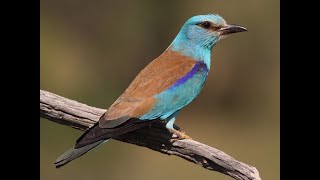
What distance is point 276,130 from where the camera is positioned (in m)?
4.98

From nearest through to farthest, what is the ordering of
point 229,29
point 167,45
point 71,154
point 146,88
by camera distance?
point 71,154
point 146,88
point 229,29
point 167,45

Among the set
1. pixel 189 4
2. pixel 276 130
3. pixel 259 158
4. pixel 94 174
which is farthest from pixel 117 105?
pixel 189 4

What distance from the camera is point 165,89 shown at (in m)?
2.53

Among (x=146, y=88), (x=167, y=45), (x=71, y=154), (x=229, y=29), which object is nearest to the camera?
(x=71, y=154)

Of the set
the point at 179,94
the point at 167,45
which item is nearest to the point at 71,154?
the point at 179,94

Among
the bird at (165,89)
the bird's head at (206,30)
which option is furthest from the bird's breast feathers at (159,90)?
the bird's head at (206,30)

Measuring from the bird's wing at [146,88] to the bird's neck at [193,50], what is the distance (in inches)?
1.7

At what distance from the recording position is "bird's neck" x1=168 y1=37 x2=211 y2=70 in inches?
109

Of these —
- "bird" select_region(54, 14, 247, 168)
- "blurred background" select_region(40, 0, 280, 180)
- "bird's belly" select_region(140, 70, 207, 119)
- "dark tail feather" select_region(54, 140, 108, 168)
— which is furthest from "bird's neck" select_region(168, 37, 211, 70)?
"blurred background" select_region(40, 0, 280, 180)

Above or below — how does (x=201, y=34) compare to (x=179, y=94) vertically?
above

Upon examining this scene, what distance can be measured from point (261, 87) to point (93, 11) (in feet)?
5.13

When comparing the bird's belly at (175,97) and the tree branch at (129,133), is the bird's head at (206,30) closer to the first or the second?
the bird's belly at (175,97)

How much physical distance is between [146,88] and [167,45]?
2760 millimetres

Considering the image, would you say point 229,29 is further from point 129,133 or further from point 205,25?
point 129,133
